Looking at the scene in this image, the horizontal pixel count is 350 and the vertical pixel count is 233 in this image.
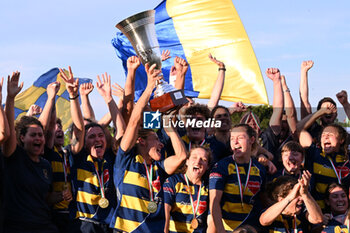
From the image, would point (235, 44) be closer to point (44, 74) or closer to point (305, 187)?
point (44, 74)

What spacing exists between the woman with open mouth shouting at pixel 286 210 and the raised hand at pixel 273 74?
175 centimetres

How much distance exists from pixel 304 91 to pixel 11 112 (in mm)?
3857

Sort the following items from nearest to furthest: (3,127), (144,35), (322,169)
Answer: (3,127)
(322,169)
(144,35)

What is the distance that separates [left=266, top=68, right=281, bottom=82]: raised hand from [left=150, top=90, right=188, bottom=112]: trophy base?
2.21 metres

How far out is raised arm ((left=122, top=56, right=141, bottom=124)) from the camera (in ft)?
19.1

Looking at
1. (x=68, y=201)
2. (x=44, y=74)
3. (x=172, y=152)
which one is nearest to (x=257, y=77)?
(x=44, y=74)

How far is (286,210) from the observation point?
540cm

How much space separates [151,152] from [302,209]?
Answer: 1.64 metres

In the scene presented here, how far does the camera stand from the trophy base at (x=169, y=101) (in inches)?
193

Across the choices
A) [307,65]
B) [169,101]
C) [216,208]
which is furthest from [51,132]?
[307,65]

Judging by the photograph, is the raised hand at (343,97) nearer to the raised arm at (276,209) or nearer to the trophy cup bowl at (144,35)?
the raised arm at (276,209)

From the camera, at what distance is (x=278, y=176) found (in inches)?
227

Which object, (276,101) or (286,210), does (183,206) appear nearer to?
(286,210)

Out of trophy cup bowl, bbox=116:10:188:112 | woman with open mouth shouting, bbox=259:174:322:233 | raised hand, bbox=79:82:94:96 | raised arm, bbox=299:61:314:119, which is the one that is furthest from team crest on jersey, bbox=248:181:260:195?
raised hand, bbox=79:82:94:96
